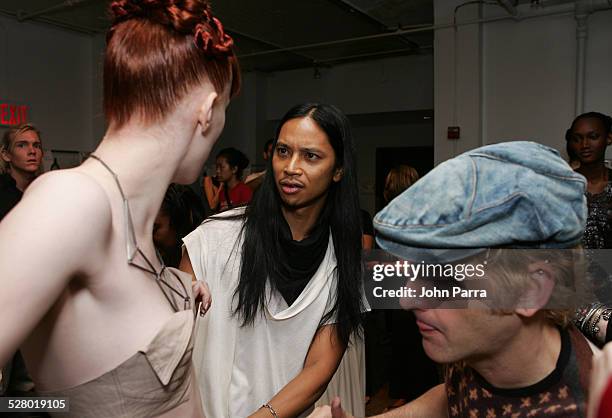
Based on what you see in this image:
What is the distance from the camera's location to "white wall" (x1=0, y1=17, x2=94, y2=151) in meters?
4.75

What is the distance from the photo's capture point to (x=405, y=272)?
77 centimetres

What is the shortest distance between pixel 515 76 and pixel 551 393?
4.17 m

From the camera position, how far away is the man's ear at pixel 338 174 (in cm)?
135

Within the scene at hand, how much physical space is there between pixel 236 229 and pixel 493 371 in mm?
737

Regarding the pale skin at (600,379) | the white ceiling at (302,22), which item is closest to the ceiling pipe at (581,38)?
the white ceiling at (302,22)

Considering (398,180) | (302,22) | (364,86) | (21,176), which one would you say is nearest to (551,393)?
(398,180)

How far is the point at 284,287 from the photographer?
4.14ft

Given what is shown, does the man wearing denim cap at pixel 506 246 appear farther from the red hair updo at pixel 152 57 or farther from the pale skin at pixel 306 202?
the pale skin at pixel 306 202

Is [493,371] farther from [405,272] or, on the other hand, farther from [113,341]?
[113,341]

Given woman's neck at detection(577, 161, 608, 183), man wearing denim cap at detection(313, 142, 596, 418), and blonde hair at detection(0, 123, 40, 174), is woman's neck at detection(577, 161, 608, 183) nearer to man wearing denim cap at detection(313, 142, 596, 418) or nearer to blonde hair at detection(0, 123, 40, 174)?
man wearing denim cap at detection(313, 142, 596, 418)

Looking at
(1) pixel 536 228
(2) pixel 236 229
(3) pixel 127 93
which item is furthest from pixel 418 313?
(2) pixel 236 229

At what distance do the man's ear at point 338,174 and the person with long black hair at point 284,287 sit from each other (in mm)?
11

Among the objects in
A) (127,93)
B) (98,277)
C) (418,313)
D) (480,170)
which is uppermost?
(127,93)

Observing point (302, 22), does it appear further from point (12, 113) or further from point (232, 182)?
point (12, 113)
